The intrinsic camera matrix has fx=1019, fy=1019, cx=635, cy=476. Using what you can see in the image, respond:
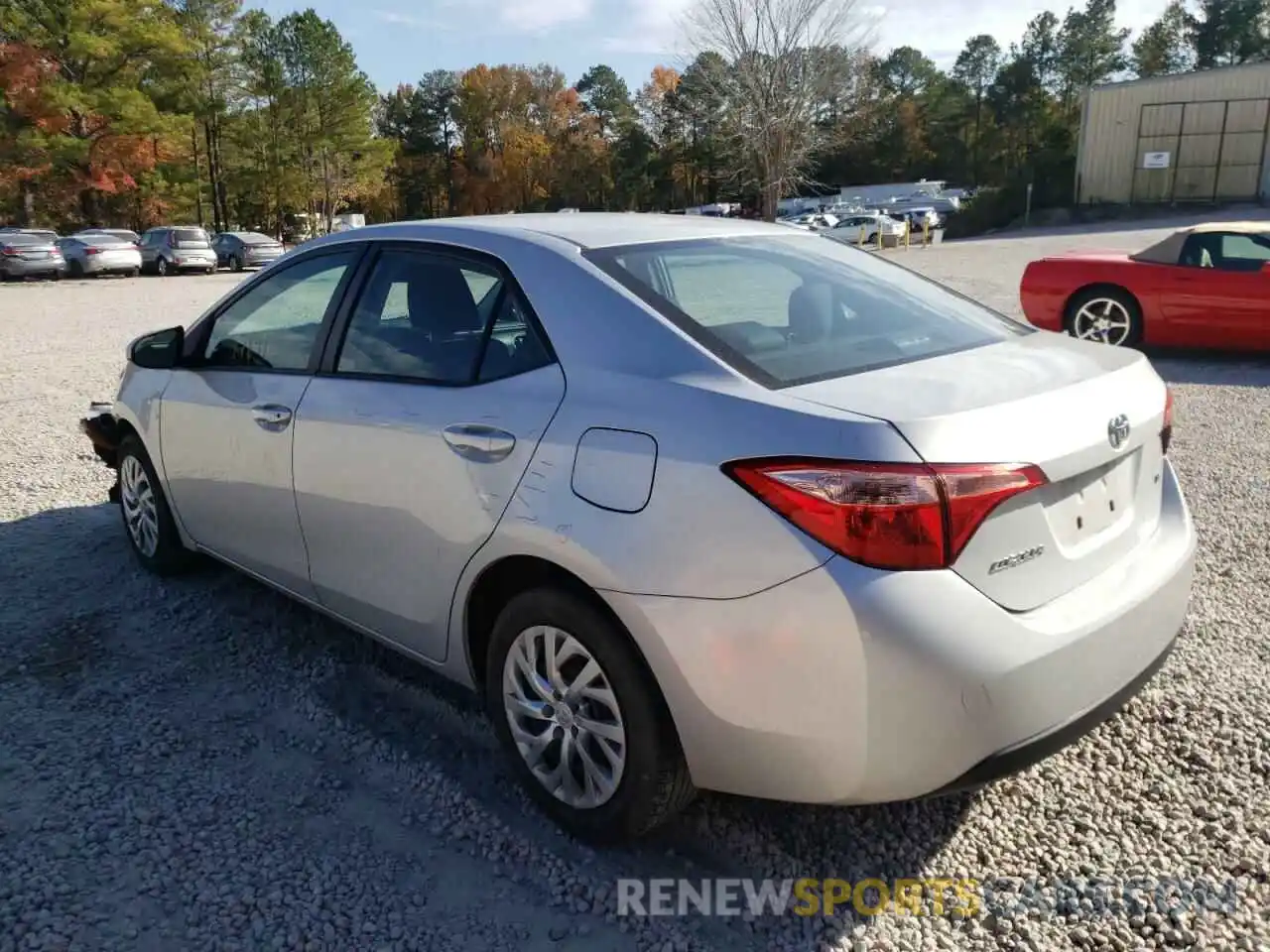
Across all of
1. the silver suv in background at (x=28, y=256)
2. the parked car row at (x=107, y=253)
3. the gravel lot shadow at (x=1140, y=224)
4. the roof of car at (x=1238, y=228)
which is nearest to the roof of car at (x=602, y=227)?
the roof of car at (x=1238, y=228)

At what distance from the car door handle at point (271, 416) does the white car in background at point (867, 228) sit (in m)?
35.4

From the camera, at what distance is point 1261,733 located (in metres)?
3.25

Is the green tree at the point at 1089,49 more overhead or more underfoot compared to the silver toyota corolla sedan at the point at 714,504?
more overhead

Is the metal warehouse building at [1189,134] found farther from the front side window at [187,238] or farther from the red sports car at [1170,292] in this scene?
the red sports car at [1170,292]

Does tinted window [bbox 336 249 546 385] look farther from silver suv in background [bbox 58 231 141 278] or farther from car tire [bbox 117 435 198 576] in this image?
silver suv in background [bbox 58 231 141 278]

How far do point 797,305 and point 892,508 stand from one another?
1.14 meters

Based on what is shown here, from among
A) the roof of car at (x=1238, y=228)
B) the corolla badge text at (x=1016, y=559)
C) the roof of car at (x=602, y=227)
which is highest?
the roof of car at (x=602, y=227)

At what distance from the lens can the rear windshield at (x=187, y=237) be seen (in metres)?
32.1

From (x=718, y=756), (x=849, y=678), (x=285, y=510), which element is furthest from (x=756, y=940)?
(x=285, y=510)

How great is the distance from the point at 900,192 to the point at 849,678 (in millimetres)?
80407

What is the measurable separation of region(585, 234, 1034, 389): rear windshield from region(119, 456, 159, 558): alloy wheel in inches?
110

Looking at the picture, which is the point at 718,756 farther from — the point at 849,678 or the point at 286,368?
the point at 286,368

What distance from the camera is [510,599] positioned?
2844 mm

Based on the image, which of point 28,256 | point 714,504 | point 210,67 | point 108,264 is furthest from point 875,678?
point 210,67
